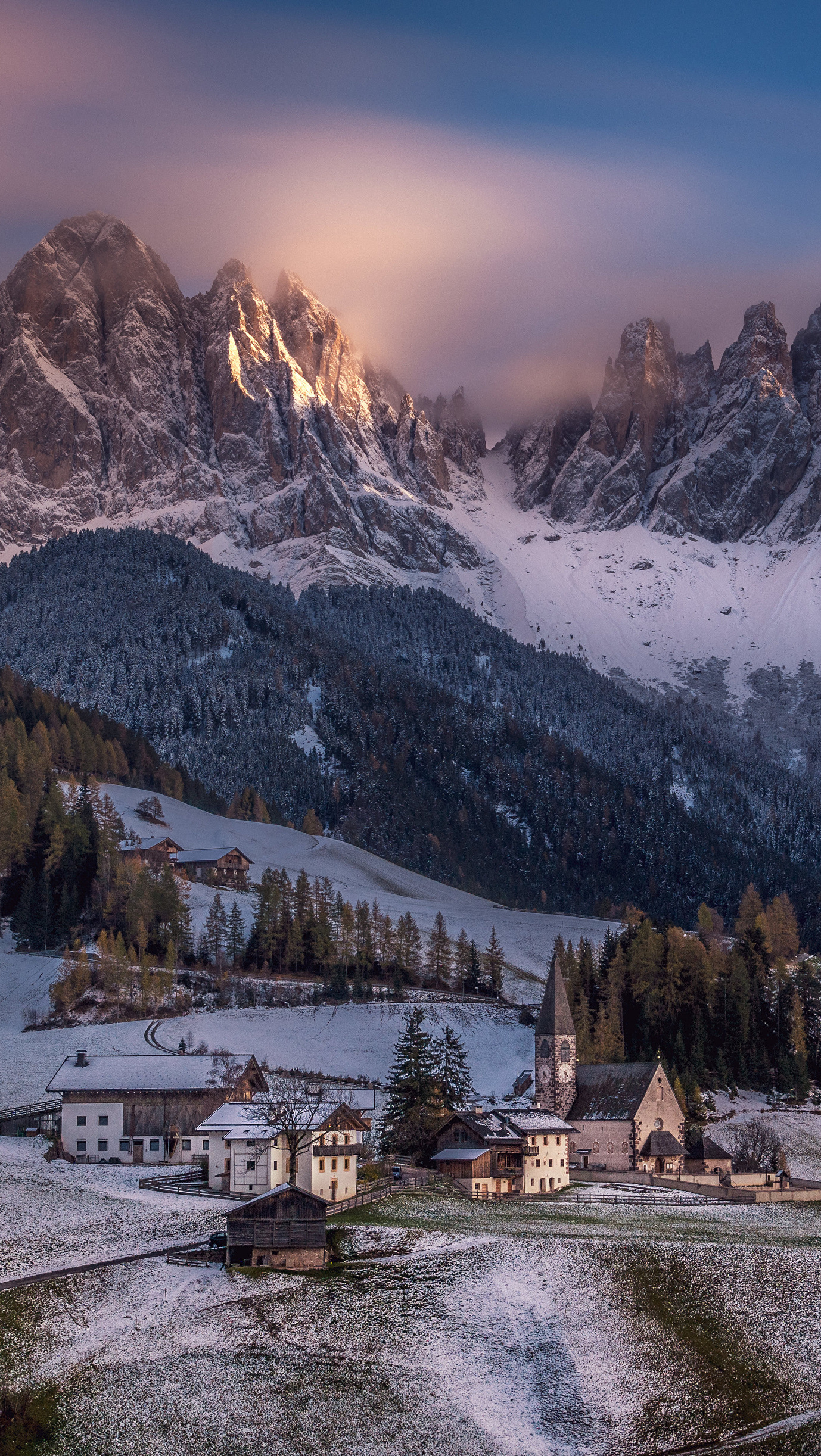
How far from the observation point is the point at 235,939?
13100 centimetres

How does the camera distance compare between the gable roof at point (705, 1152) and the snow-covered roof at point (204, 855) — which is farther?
the snow-covered roof at point (204, 855)

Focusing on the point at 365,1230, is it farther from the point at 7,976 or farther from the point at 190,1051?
the point at 7,976

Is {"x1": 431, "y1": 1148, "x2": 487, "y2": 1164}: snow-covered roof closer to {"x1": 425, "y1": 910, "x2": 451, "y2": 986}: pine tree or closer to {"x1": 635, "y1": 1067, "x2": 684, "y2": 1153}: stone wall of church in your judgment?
{"x1": 635, "y1": 1067, "x2": 684, "y2": 1153}: stone wall of church

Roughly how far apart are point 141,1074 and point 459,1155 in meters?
18.4

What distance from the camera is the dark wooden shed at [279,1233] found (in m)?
56.9

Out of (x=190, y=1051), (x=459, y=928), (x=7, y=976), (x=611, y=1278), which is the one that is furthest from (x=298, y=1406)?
(x=459, y=928)

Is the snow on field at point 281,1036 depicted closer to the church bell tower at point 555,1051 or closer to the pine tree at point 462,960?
the church bell tower at point 555,1051

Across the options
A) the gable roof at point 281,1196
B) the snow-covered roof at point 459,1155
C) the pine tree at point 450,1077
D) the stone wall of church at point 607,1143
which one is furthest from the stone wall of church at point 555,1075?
the gable roof at point 281,1196

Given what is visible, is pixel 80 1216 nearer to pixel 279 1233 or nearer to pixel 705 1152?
pixel 279 1233

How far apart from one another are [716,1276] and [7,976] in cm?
7734

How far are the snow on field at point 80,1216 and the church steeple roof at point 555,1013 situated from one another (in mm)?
27902

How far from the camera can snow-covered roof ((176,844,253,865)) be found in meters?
167

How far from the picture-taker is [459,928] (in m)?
165

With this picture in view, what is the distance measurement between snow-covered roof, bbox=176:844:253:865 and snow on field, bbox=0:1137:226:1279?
90618mm
